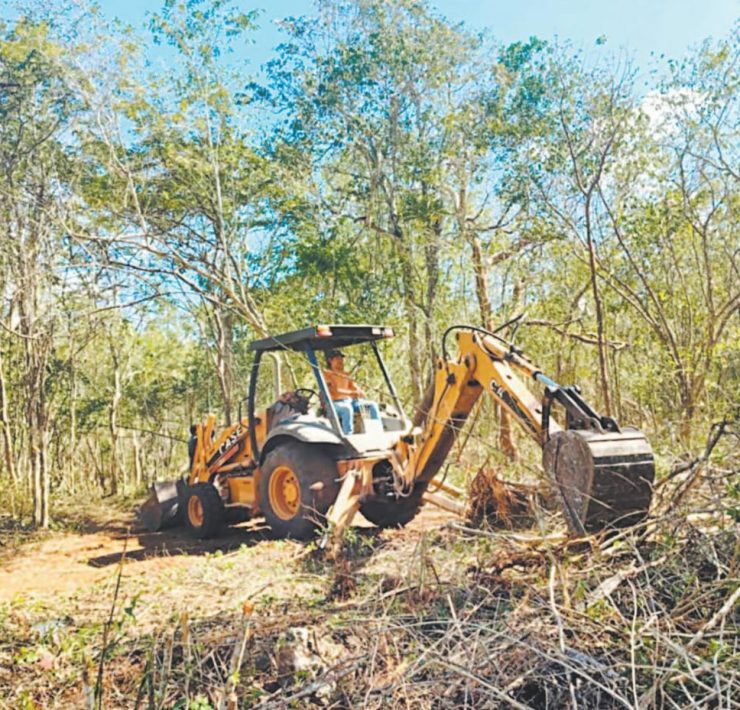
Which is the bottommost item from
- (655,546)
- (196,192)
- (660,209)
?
(655,546)

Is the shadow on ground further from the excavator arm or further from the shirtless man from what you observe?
the excavator arm

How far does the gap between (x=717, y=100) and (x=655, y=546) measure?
8.92 metres

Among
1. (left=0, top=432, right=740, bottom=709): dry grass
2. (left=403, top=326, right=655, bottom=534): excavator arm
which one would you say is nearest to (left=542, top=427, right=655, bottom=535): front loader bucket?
(left=403, top=326, right=655, bottom=534): excavator arm

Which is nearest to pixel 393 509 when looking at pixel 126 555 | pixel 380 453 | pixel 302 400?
pixel 380 453

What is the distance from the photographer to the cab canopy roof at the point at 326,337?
21.8 feet

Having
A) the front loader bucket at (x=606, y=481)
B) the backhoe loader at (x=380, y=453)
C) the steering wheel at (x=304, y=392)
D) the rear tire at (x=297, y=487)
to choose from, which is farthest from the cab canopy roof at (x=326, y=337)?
the front loader bucket at (x=606, y=481)

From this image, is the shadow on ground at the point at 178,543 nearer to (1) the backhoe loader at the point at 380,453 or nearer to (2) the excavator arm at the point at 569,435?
(1) the backhoe loader at the point at 380,453

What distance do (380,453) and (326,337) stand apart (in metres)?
1.25

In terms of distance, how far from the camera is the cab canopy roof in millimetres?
6645

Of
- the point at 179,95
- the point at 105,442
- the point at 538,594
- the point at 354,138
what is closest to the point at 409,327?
the point at 354,138

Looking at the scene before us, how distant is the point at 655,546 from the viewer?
12.1 feet

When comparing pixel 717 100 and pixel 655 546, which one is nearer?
pixel 655 546

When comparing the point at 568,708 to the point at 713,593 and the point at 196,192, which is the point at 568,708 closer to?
the point at 713,593

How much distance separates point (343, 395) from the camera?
7.11 metres
